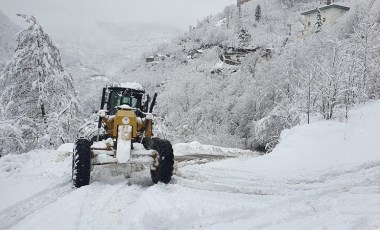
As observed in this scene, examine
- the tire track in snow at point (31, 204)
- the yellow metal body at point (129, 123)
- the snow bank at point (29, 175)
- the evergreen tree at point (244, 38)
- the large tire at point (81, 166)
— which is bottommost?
the tire track in snow at point (31, 204)

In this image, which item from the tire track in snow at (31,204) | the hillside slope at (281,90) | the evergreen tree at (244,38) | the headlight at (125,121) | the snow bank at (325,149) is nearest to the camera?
the tire track in snow at (31,204)

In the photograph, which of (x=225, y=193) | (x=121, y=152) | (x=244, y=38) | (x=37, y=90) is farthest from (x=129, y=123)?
(x=244, y=38)

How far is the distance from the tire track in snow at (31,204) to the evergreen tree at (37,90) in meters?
12.6

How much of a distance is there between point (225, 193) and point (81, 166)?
10.9 ft

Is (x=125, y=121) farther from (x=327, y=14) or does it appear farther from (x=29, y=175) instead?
(x=327, y=14)

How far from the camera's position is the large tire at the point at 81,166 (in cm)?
895

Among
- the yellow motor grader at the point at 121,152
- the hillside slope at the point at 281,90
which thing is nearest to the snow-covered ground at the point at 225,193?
the yellow motor grader at the point at 121,152

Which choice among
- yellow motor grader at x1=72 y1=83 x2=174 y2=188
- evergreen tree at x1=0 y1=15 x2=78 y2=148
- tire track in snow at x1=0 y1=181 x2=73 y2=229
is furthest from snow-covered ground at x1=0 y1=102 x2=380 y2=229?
evergreen tree at x1=0 y1=15 x2=78 y2=148

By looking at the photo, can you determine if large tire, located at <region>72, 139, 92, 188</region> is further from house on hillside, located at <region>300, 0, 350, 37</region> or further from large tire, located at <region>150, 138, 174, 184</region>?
house on hillside, located at <region>300, 0, 350, 37</region>

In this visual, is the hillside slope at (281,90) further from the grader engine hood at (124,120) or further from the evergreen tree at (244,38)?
the evergreen tree at (244,38)

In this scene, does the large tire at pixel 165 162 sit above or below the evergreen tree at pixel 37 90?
below

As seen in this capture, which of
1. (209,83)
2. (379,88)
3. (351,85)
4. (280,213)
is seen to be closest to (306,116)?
(351,85)

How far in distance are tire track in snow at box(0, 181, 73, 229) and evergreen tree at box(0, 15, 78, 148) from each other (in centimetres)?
1259

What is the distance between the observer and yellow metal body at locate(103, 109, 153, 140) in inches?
388
